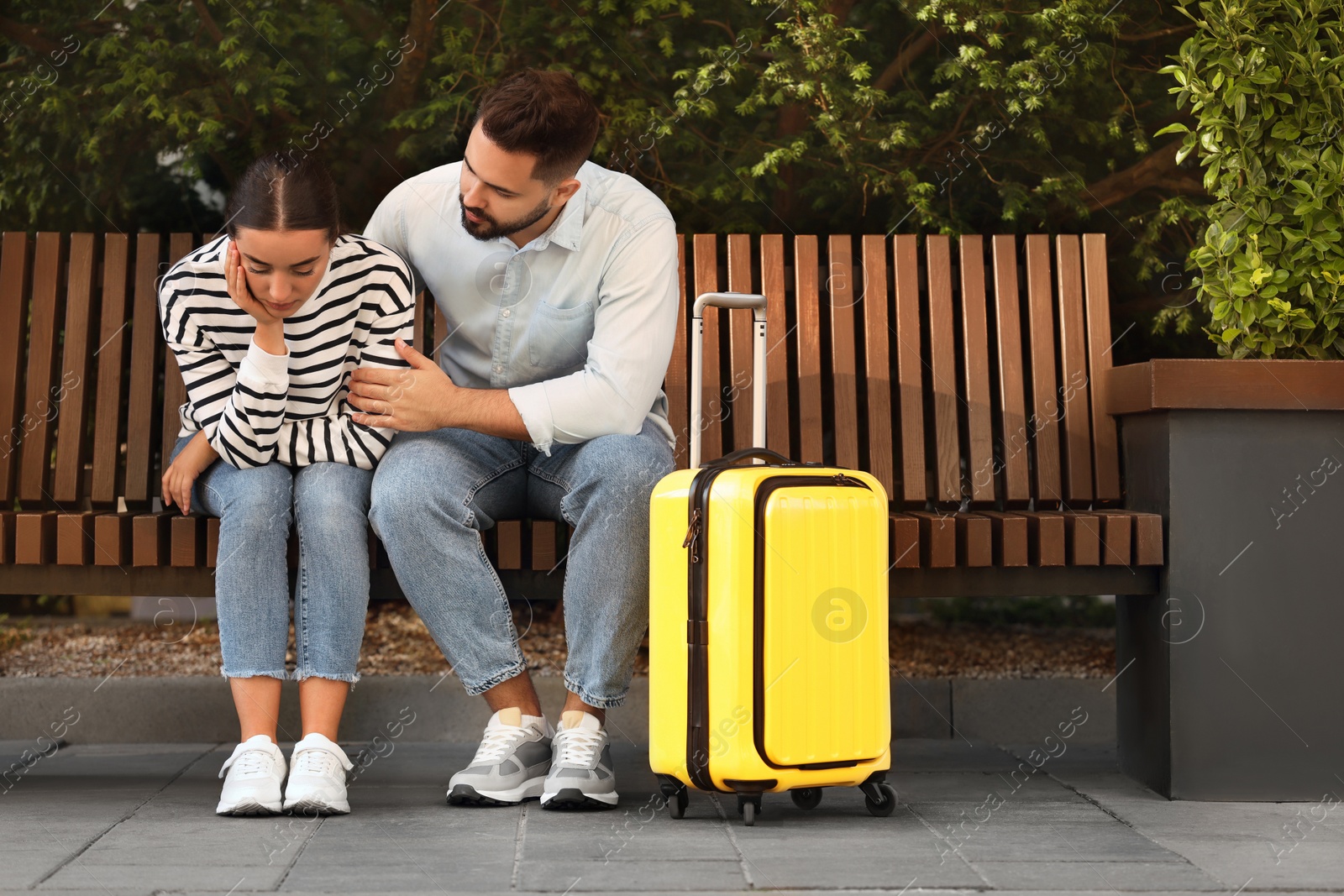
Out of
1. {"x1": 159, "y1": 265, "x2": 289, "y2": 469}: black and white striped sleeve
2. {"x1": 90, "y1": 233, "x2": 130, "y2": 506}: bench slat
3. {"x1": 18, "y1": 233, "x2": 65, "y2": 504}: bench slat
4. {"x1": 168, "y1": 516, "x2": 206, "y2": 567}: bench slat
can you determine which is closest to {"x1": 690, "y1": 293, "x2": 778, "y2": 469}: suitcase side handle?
{"x1": 159, "y1": 265, "x2": 289, "y2": 469}: black and white striped sleeve

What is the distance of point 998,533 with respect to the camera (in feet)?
9.05

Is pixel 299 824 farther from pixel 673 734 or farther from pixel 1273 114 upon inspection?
pixel 1273 114

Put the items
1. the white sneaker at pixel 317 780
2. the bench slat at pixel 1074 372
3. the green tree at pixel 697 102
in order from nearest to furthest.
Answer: the white sneaker at pixel 317 780
the bench slat at pixel 1074 372
the green tree at pixel 697 102

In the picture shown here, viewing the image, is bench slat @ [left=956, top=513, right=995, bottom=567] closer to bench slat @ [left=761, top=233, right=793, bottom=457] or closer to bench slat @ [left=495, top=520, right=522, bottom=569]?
bench slat @ [left=761, top=233, right=793, bottom=457]

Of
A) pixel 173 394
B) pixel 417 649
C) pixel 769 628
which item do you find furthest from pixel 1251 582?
pixel 417 649

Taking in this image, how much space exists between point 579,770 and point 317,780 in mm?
482

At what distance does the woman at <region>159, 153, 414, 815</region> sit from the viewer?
2.46 metres

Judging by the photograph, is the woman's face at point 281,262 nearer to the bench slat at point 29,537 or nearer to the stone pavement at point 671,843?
the bench slat at point 29,537

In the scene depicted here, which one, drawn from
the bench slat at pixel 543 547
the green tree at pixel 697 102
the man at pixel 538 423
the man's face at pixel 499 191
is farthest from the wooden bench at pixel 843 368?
the green tree at pixel 697 102

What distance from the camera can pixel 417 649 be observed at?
14.1ft

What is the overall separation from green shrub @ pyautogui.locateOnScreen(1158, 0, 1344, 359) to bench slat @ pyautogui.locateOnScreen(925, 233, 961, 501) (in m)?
0.61

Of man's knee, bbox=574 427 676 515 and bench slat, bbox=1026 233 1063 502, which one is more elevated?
bench slat, bbox=1026 233 1063 502

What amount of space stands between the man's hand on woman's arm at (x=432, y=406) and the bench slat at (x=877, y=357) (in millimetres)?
988

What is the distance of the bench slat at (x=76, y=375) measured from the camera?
3.06 m
